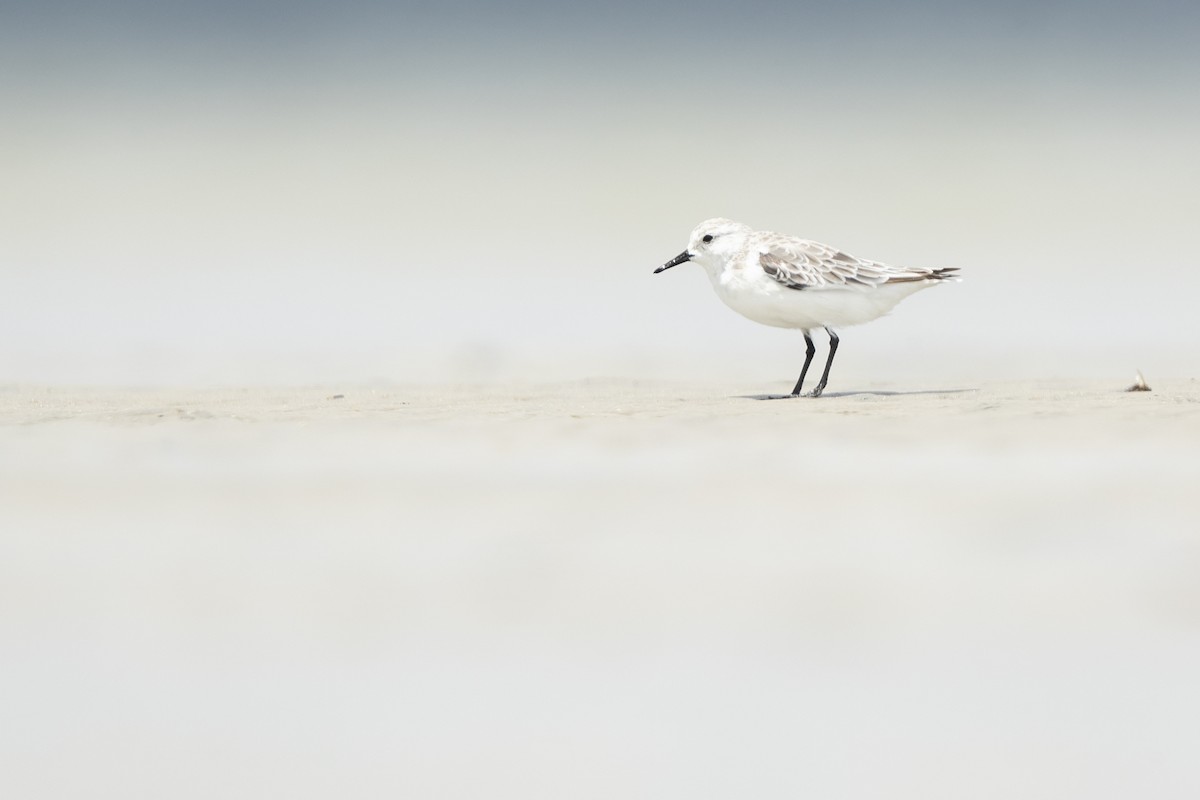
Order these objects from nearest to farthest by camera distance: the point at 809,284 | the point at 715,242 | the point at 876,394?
the point at 809,284
the point at 876,394
the point at 715,242

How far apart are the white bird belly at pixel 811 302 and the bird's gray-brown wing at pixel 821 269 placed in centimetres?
5

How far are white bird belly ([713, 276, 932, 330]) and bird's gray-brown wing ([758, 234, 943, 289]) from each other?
0.15ft

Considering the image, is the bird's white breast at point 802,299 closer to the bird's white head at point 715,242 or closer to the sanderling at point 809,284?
the sanderling at point 809,284

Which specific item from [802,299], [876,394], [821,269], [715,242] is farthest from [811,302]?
[715,242]

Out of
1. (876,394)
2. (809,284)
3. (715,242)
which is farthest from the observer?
(715,242)

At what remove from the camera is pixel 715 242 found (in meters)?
10.2

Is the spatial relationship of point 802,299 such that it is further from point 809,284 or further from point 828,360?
point 828,360

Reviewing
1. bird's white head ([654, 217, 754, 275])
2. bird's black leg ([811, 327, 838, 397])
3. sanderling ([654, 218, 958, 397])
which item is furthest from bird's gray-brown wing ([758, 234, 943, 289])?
bird's black leg ([811, 327, 838, 397])

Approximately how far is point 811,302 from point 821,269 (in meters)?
0.26

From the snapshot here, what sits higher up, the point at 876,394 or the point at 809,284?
the point at 809,284

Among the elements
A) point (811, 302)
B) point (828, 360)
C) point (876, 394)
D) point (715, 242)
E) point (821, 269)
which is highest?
point (715, 242)

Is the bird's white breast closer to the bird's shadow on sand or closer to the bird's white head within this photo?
the bird's white head

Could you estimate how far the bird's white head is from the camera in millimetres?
10117

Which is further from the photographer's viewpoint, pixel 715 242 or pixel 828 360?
pixel 715 242
